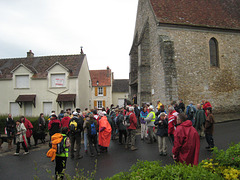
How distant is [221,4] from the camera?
1880 centimetres

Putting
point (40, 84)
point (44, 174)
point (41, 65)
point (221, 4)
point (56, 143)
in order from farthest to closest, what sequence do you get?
1. point (41, 65)
2. point (40, 84)
3. point (221, 4)
4. point (44, 174)
5. point (56, 143)

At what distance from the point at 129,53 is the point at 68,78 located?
7102 millimetres

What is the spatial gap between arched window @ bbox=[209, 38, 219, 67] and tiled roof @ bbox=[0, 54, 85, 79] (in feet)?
42.5

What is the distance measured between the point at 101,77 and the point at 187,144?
109 feet

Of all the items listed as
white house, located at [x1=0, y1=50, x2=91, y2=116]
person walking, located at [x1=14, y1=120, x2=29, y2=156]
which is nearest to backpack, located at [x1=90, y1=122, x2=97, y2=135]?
person walking, located at [x1=14, y1=120, x2=29, y2=156]

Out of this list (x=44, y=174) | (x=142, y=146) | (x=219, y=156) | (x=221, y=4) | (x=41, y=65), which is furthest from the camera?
(x=41, y=65)

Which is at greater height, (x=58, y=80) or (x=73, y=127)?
(x=58, y=80)

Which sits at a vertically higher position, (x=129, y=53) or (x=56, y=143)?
(x=129, y=53)

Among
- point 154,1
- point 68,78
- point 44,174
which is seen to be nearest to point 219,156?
point 44,174

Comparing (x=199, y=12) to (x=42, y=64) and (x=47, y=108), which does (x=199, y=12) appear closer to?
(x=42, y=64)

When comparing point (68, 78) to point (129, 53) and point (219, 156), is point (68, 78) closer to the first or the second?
point (129, 53)

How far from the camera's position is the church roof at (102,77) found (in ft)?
117

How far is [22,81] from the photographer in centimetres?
Result: 2042

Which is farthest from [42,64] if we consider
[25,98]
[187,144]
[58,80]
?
[187,144]
